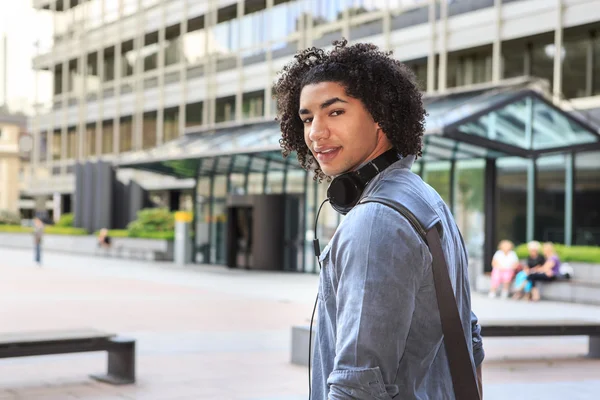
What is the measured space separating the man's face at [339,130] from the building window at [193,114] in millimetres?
37385

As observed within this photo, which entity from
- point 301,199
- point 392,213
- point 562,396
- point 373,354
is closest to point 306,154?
point 392,213

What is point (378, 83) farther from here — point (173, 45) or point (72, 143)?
point (72, 143)

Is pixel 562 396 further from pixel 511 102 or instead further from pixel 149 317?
pixel 511 102

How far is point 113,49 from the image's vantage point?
46750 millimetres

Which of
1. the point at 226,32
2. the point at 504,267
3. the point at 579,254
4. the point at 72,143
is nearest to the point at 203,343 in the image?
the point at 504,267

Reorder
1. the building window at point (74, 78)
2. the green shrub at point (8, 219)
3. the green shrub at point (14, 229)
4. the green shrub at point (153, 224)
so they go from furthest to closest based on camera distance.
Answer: the green shrub at point (8, 219) < the building window at point (74, 78) < the green shrub at point (14, 229) < the green shrub at point (153, 224)

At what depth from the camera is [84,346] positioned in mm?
7754

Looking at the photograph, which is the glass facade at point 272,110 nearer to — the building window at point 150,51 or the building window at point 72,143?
the building window at point 150,51

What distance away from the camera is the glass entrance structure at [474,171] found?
19594 millimetres

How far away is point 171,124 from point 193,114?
6.83 ft

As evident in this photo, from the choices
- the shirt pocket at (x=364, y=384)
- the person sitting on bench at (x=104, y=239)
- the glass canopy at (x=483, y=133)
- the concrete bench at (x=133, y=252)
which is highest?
the glass canopy at (x=483, y=133)

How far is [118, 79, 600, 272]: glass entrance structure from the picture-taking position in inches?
771

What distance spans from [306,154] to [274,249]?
76.6ft

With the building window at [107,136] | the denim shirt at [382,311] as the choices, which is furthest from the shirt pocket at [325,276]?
the building window at [107,136]
